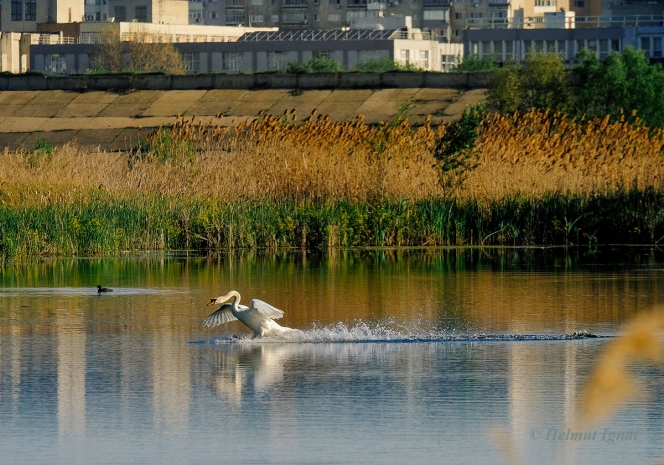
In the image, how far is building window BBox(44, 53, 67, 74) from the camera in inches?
5271

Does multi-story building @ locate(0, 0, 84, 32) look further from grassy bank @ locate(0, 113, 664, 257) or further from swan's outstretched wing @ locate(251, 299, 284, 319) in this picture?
swan's outstretched wing @ locate(251, 299, 284, 319)

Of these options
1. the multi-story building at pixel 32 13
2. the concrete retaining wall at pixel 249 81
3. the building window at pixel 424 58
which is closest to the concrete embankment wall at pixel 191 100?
the concrete retaining wall at pixel 249 81

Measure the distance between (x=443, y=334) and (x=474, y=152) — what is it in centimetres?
1582

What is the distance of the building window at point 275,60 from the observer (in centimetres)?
12600

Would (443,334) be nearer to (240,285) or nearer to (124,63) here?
(240,285)

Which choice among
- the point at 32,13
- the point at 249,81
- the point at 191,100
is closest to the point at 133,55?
the point at 32,13

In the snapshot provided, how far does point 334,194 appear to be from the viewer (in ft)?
96.3

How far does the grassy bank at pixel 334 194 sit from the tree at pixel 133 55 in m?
91.2

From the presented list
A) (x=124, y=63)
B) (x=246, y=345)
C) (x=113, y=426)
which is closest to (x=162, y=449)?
(x=113, y=426)

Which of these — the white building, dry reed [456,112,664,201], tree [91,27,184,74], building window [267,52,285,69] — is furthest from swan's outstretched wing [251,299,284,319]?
building window [267,52,285,69]

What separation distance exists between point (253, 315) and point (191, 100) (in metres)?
51.3

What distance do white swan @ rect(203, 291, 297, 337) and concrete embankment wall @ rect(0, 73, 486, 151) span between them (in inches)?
1715

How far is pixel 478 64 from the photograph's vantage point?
121 m

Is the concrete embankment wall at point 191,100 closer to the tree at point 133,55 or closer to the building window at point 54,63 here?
the tree at point 133,55
